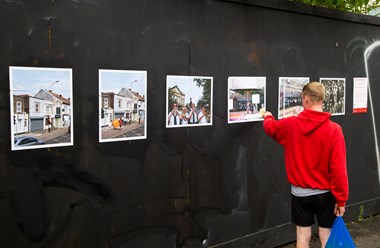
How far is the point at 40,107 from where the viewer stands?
10.6ft

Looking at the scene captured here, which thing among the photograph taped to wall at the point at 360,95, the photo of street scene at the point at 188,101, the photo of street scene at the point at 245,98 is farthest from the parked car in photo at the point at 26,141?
the photograph taped to wall at the point at 360,95

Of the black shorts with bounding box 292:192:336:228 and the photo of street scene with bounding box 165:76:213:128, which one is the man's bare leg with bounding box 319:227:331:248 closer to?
the black shorts with bounding box 292:192:336:228

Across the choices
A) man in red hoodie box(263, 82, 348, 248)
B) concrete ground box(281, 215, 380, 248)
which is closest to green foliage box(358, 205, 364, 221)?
concrete ground box(281, 215, 380, 248)

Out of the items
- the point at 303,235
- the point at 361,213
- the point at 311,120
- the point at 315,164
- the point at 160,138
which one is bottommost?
the point at 361,213

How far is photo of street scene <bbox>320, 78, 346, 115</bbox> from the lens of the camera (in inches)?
223

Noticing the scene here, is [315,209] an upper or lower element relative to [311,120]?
lower

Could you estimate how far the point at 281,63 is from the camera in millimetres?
5098

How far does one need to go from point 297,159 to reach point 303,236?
27.6 inches

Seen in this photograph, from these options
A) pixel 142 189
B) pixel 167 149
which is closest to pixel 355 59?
pixel 167 149

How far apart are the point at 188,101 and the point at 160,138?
457 mm

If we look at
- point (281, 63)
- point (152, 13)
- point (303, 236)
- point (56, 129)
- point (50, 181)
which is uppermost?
point (152, 13)

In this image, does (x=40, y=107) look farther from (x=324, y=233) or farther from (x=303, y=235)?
(x=324, y=233)

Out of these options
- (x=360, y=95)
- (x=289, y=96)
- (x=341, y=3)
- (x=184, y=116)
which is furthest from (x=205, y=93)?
(x=341, y=3)

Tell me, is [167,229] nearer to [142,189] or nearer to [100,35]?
[142,189]
